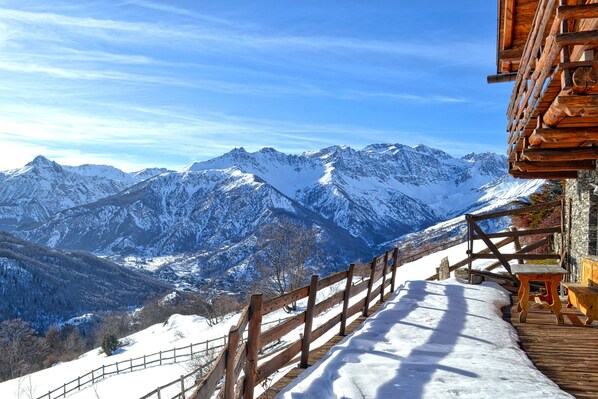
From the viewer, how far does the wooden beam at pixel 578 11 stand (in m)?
4.87

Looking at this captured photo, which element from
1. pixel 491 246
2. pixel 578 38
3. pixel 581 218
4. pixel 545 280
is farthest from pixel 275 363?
pixel 581 218

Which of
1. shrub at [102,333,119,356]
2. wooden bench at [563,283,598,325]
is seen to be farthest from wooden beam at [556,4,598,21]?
shrub at [102,333,119,356]

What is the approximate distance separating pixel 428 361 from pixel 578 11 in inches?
164

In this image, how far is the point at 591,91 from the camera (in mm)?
5594

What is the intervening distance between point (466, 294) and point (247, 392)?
7.63m

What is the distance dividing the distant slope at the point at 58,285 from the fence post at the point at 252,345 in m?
149

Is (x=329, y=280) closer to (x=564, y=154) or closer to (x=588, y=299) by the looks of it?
(x=588, y=299)

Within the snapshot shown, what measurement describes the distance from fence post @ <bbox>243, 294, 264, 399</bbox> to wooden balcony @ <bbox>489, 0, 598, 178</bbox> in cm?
397

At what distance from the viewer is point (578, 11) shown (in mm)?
4918

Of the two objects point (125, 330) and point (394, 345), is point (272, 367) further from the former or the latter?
point (125, 330)

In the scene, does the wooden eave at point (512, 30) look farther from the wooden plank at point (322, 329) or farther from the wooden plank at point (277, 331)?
the wooden plank at point (277, 331)

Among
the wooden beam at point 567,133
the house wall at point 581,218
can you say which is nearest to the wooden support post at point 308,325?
the wooden beam at point 567,133

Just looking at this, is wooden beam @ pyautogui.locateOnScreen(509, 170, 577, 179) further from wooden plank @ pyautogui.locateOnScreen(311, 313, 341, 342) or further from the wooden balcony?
wooden plank @ pyautogui.locateOnScreen(311, 313, 341, 342)

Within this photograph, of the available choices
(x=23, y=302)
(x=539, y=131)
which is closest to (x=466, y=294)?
(x=539, y=131)
